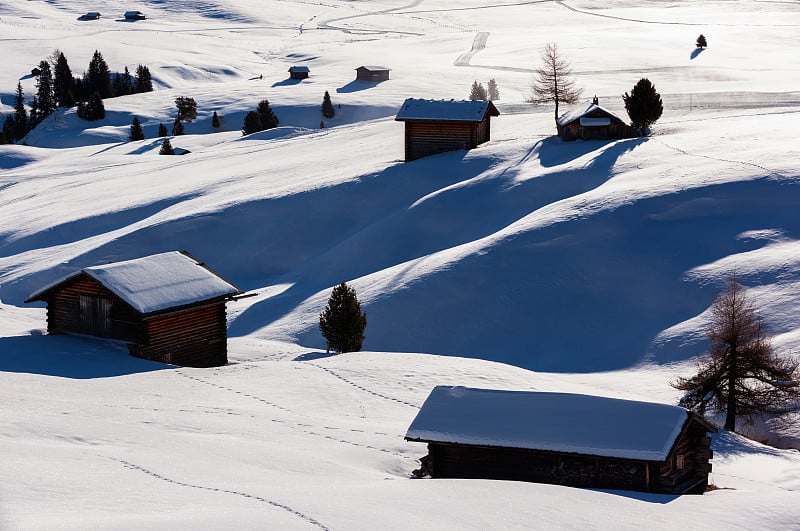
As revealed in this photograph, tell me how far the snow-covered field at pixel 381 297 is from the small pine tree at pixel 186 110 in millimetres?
3107

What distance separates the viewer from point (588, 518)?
17328mm

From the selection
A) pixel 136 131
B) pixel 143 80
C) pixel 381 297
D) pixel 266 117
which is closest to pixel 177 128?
pixel 136 131

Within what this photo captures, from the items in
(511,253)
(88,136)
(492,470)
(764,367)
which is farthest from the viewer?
(88,136)

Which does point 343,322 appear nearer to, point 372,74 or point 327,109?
point 327,109

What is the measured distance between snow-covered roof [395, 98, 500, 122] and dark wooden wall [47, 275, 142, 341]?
26.3 metres

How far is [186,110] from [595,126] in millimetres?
54145

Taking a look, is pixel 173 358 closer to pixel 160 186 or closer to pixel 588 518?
pixel 588 518

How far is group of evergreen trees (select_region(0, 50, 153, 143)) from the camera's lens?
110m

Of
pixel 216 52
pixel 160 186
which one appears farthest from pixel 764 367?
pixel 216 52

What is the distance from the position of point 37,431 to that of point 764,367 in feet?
61.9

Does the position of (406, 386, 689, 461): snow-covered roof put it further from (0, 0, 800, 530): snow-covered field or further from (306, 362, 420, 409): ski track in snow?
(306, 362, 420, 409): ski track in snow

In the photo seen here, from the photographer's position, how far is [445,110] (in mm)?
57375

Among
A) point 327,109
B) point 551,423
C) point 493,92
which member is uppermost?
point 493,92

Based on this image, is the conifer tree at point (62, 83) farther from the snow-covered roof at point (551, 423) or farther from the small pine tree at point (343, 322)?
the snow-covered roof at point (551, 423)
